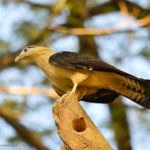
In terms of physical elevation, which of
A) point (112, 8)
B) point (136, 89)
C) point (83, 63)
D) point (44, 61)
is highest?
point (112, 8)

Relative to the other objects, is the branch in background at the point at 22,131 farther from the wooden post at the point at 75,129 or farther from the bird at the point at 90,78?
the wooden post at the point at 75,129

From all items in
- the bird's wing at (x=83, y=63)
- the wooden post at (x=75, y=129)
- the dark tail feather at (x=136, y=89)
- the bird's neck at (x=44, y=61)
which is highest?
the bird's neck at (x=44, y=61)

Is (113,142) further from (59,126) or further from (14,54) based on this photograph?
(59,126)

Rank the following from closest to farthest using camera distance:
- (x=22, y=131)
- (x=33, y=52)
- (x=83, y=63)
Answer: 1. (x=83, y=63)
2. (x=33, y=52)
3. (x=22, y=131)

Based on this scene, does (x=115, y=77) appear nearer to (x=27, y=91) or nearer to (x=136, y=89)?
(x=136, y=89)

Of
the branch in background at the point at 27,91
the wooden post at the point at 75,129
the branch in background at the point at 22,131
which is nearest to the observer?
the wooden post at the point at 75,129

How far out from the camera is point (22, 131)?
773 cm

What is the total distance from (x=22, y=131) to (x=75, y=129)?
3.54m

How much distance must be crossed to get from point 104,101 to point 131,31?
300cm

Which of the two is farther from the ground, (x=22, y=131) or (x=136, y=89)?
(x=22, y=131)

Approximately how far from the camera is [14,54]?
8.41 m

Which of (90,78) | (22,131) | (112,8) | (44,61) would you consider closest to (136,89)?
(90,78)

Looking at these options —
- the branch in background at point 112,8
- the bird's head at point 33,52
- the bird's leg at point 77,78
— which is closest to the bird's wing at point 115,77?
the bird's leg at point 77,78

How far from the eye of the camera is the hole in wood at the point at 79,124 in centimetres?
445
